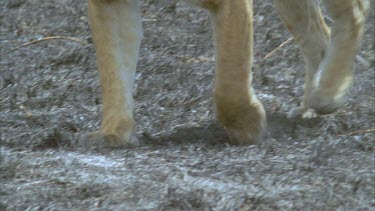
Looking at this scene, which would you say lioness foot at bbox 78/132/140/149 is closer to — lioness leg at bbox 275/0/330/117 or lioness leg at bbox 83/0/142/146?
lioness leg at bbox 83/0/142/146

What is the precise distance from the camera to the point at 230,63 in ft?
13.2

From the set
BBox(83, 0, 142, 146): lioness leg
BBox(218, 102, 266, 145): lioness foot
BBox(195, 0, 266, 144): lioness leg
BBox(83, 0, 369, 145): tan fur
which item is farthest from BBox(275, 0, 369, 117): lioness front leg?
BBox(83, 0, 142, 146): lioness leg

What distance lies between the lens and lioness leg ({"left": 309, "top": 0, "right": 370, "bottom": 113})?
4594 mm

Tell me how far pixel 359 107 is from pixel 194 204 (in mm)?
1445

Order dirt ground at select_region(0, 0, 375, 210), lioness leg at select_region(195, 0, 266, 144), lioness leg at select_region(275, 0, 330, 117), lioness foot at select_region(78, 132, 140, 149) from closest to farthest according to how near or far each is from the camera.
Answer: dirt ground at select_region(0, 0, 375, 210), lioness leg at select_region(195, 0, 266, 144), lioness foot at select_region(78, 132, 140, 149), lioness leg at select_region(275, 0, 330, 117)

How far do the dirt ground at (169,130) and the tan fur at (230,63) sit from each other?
0.09 metres

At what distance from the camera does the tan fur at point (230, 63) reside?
13.2ft

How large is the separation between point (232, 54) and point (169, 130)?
54 centimetres

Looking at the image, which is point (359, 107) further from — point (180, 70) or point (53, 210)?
point (53, 210)

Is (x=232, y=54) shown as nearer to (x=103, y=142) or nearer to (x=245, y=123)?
(x=245, y=123)

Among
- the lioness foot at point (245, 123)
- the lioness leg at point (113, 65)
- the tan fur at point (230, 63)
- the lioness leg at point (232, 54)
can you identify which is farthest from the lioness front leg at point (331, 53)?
the lioness leg at point (113, 65)

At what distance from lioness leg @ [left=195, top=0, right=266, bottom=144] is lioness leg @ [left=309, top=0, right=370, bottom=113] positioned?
594mm

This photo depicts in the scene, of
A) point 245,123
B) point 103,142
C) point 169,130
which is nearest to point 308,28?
point 169,130

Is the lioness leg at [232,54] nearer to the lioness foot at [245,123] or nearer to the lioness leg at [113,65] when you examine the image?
the lioness foot at [245,123]
